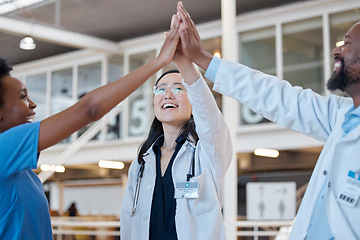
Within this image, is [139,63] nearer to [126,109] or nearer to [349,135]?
[126,109]

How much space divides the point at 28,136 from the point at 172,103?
0.95 metres

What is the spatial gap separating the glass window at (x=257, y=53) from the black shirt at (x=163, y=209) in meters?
8.83

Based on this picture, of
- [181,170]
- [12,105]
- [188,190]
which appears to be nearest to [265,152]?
[181,170]

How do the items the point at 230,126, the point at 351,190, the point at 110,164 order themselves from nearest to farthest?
the point at 351,190 < the point at 230,126 < the point at 110,164

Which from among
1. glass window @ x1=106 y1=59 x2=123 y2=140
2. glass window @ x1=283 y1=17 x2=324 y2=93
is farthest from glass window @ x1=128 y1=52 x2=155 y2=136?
glass window @ x1=283 y1=17 x2=324 y2=93

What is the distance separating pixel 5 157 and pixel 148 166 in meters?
0.90

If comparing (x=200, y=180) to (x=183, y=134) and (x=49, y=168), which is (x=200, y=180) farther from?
(x=49, y=168)

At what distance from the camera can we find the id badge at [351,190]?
189cm

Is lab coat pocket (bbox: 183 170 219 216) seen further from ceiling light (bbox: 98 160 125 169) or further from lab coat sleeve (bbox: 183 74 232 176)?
ceiling light (bbox: 98 160 125 169)

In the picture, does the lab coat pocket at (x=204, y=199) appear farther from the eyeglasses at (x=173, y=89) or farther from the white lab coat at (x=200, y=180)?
the eyeglasses at (x=173, y=89)

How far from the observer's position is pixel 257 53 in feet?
38.0

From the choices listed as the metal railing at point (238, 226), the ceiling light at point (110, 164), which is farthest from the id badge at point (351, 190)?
the ceiling light at point (110, 164)

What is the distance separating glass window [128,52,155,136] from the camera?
1274cm

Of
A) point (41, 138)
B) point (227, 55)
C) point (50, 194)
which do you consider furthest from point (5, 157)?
point (50, 194)
